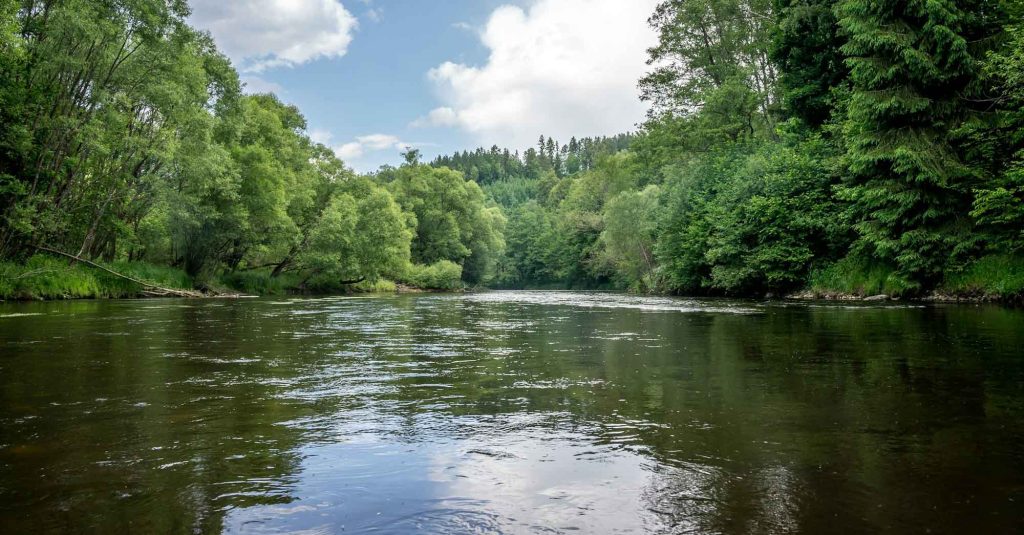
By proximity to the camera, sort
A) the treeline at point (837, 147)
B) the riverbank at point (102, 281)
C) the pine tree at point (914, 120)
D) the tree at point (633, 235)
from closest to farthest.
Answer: the treeline at point (837, 147) → the pine tree at point (914, 120) → the riverbank at point (102, 281) → the tree at point (633, 235)

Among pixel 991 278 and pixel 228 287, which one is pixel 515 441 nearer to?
pixel 991 278

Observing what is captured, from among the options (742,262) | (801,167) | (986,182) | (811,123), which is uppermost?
(811,123)

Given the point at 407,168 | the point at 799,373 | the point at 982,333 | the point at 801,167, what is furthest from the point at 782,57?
the point at 407,168

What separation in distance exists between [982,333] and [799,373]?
572 centimetres

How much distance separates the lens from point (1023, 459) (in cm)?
328

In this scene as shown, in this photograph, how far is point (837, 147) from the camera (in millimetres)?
25000

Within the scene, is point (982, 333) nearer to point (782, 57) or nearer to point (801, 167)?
point (801, 167)

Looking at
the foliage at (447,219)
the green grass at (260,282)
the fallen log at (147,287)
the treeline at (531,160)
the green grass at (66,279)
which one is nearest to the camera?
the green grass at (66,279)

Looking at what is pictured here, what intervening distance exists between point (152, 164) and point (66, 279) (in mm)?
8570

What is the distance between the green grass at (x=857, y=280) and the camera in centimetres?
2155

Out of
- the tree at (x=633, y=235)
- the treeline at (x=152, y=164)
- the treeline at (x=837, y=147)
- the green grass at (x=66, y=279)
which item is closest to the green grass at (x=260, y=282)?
the treeline at (x=152, y=164)

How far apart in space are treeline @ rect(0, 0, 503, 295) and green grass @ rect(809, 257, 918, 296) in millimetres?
28723

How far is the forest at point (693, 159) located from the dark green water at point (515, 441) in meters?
14.4

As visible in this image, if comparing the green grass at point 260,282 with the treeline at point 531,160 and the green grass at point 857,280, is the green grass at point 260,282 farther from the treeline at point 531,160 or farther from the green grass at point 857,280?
the treeline at point 531,160
